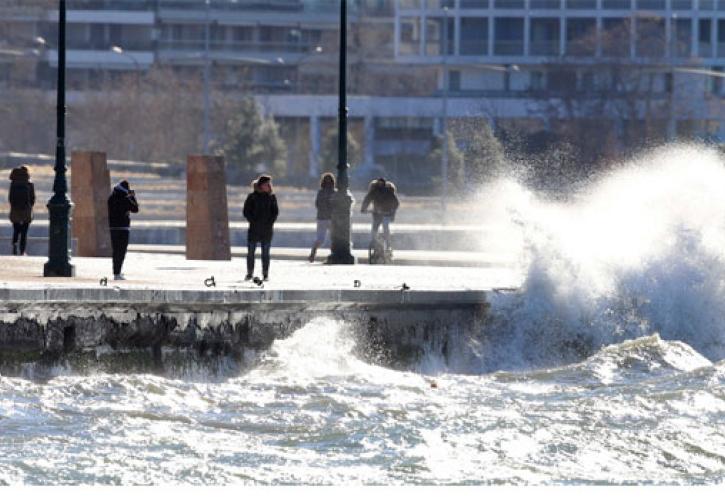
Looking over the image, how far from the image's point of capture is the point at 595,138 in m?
110

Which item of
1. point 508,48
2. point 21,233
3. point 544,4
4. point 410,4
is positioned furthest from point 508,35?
point 21,233

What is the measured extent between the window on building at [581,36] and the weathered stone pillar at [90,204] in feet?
281

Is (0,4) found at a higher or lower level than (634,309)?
higher

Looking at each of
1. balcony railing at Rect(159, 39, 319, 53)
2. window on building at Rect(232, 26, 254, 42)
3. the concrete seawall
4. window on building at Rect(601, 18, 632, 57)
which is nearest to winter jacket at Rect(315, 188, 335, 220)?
the concrete seawall

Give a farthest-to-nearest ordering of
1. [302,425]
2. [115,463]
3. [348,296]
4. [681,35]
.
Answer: [681,35], [348,296], [302,425], [115,463]

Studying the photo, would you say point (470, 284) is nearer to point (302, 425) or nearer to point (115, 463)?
point (302, 425)

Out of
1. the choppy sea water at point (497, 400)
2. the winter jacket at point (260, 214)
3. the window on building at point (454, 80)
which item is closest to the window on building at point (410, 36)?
the window on building at point (454, 80)

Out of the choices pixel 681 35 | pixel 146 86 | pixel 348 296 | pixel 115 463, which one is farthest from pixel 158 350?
pixel 681 35

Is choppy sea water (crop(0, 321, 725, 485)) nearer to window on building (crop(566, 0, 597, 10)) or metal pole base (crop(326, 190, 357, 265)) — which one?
metal pole base (crop(326, 190, 357, 265))

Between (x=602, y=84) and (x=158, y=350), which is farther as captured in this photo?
(x=602, y=84)

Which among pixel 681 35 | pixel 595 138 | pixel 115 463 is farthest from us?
pixel 681 35

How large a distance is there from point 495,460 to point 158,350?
6.88 m

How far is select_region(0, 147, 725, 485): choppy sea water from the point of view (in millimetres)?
18328

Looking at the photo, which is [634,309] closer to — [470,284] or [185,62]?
[470,284]
